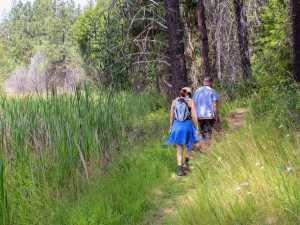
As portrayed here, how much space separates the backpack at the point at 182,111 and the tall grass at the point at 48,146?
4.72 feet

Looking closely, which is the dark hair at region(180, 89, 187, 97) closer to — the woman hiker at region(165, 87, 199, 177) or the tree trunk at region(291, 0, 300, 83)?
the woman hiker at region(165, 87, 199, 177)

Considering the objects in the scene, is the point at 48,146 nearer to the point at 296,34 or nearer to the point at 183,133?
the point at 183,133

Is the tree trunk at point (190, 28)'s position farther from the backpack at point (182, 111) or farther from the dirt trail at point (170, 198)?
the dirt trail at point (170, 198)

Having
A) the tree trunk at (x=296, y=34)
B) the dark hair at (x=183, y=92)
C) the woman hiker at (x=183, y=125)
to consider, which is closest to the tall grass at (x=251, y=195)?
the woman hiker at (x=183, y=125)

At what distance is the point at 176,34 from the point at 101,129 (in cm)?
342

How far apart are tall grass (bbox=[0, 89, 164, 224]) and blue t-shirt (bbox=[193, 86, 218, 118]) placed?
2.11m

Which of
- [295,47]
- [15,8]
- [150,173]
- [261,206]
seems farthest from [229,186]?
[15,8]

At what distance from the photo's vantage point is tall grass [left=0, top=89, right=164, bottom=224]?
4059 millimetres

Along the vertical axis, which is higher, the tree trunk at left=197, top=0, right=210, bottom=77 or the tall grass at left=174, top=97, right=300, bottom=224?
the tree trunk at left=197, top=0, right=210, bottom=77

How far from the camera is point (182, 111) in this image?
17.3 feet

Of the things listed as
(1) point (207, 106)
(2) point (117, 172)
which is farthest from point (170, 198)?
(1) point (207, 106)

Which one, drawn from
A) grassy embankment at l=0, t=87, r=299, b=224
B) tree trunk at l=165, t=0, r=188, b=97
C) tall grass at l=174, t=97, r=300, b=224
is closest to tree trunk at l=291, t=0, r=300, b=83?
grassy embankment at l=0, t=87, r=299, b=224

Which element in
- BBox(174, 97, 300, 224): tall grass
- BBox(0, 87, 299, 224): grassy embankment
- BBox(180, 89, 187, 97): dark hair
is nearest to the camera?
BBox(174, 97, 300, 224): tall grass

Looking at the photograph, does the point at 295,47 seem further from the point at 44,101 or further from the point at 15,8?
the point at 15,8
